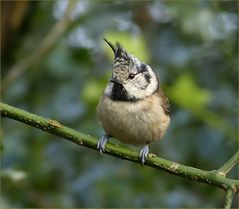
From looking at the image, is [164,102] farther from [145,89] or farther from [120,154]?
[120,154]

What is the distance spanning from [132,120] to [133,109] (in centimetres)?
5

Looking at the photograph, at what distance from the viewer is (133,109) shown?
8.54ft

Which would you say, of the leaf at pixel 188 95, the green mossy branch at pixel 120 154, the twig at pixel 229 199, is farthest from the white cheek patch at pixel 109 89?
the twig at pixel 229 199

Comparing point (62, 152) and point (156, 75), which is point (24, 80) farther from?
point (156, 75)

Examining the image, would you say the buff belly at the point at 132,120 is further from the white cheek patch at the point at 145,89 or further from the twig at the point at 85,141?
the twig at the point at 85,141

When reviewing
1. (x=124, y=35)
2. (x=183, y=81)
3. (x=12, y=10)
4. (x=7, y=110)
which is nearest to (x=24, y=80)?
(x=12, y=10)

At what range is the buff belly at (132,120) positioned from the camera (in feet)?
8.41

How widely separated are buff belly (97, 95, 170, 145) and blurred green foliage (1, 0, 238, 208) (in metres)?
0.24

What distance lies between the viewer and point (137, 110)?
2.61 metres

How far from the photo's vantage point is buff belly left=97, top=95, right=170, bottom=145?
8.41 ft

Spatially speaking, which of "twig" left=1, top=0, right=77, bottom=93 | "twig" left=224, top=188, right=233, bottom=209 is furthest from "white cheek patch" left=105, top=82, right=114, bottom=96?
"twig" left=224, top=188, right=233, bottom=209

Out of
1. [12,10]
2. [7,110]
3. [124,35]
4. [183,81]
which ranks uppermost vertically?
[12,10]

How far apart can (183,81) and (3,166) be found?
0.83m

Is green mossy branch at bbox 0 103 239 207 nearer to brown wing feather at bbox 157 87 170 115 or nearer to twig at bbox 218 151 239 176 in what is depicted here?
twig at bbox 218 151 239 176
